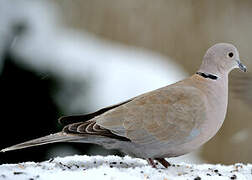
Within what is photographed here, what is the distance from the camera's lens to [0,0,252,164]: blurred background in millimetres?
3438

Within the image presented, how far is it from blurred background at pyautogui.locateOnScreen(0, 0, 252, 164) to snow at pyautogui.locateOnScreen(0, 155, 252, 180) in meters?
0.42

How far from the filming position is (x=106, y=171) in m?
2.21

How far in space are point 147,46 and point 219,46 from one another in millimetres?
3379

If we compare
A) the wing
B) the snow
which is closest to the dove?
the wing

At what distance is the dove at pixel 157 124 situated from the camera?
8.25 ft

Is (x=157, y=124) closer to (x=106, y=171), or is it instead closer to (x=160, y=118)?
(x=160, y=118)

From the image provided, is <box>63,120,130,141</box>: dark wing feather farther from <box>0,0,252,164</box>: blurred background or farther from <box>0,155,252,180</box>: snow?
<box>0,0,252,164</box>: blurred background

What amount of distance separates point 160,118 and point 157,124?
0.04m

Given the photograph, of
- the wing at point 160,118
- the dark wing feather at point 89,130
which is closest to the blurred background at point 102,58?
the wing at point 160,118

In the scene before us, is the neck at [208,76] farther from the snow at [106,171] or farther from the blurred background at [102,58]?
the snow at [106,171]

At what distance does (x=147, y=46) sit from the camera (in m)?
6.15

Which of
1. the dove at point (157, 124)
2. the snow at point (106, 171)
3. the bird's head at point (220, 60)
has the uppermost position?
the bird's head at point (220, 60)

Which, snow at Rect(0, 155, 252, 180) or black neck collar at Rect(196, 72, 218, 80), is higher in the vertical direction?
black neck collar at Rect(196, 72, 218, 80)

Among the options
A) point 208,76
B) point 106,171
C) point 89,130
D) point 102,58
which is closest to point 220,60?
point 208,76
